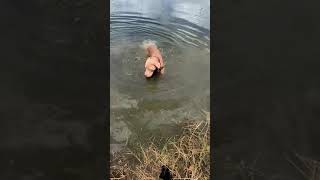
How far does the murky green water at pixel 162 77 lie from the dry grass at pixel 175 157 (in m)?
0.09
